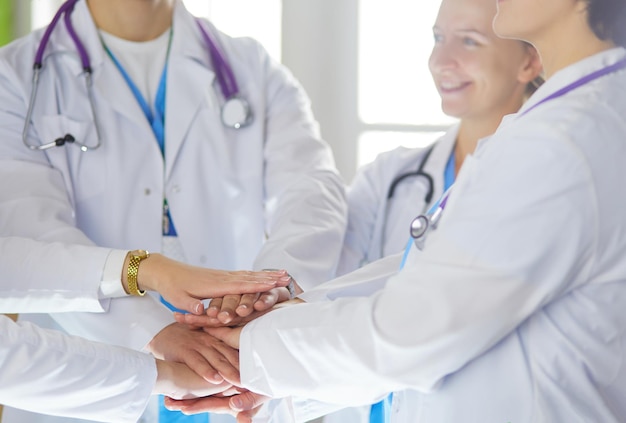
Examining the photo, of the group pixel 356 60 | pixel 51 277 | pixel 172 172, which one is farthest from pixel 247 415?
pixel 356 60

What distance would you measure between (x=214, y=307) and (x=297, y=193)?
1.29 ft

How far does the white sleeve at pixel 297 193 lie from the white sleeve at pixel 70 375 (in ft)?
1.31

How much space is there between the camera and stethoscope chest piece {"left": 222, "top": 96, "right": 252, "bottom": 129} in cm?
194

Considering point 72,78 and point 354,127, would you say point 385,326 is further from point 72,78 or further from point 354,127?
point 354,127

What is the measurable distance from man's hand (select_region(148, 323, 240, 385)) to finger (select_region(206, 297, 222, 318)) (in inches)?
1.9

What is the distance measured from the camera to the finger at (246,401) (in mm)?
1599

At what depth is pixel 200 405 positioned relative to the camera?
1634 millimetres

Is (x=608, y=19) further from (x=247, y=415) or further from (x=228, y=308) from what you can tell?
(x=247, y=415)

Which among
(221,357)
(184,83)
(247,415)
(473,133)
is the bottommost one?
(247,415)

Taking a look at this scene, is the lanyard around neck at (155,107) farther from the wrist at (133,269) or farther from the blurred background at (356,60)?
the blurred background at (356,60)

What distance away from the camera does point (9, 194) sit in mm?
1771

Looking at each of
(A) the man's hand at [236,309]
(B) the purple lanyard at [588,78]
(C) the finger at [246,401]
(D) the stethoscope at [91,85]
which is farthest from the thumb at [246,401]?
(B) the purple lanyard at [588,78]

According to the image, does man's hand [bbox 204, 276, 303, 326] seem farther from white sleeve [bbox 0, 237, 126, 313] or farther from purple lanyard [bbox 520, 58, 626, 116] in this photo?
purple lanyard [bbox 520, 58, 626, 116]

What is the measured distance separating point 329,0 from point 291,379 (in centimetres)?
162
